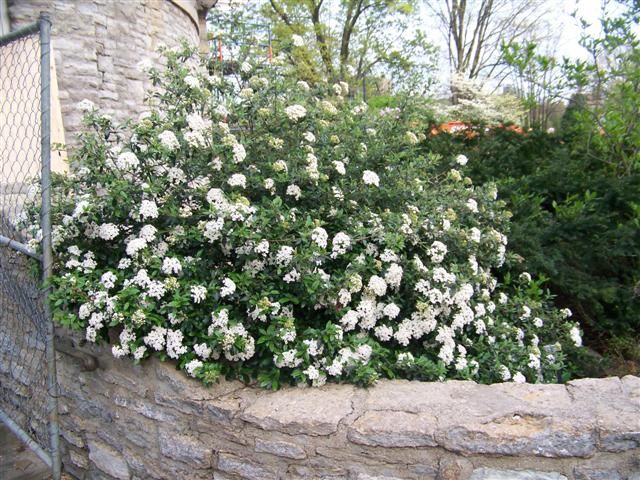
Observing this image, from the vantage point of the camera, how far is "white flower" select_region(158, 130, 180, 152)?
7.80ft

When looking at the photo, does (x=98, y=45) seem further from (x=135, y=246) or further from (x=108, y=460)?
(x=108, y=460)

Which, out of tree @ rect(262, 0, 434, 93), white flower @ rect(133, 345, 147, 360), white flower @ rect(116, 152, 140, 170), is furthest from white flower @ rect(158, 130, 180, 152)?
tree @ rect(262, 0, 434, 93)

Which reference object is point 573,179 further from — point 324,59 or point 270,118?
point 324,59

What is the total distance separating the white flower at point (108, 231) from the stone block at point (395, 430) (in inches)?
53.0

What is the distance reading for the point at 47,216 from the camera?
2326 millimetres

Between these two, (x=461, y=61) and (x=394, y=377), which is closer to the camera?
(x=394, y=377)

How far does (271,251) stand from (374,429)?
85cm

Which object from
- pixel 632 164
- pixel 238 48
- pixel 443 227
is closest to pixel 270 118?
pixel 238 48

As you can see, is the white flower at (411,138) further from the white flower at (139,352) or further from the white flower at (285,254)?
the white flower at (139,352)

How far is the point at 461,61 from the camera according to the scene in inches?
823

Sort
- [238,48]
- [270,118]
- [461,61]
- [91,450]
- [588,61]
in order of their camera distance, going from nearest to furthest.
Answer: [91,450], [270,118], [238,48], [588,61], [461,61]

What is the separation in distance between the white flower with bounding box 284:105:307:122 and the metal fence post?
110 cm

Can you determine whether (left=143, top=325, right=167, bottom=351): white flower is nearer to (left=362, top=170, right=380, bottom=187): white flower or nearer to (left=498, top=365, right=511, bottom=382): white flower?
(left=362, top=170, right=380, bottom=187): white flower

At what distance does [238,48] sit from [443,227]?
162 cm
